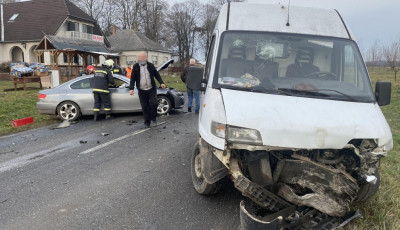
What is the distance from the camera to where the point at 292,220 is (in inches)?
112

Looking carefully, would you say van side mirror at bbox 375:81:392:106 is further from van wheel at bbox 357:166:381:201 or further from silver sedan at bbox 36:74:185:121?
silver sedan at bbox 36:74:185:121

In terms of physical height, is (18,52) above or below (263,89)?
above

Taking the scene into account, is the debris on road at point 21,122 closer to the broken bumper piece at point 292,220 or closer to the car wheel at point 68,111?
the car wheel at point 68,111

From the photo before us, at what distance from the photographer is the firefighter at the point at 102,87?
9312mm

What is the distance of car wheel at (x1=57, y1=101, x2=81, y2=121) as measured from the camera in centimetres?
963

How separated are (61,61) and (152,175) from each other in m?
36.1

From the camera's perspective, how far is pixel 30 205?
391cm

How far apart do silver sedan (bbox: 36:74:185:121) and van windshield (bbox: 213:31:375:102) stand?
6.22 m

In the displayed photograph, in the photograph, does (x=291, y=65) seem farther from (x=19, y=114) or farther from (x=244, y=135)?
(x=19, y=114)

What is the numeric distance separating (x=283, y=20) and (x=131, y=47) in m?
44.9

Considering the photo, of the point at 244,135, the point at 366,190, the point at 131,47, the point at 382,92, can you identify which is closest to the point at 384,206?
the point at 366,190

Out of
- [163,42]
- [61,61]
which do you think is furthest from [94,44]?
[163,42]

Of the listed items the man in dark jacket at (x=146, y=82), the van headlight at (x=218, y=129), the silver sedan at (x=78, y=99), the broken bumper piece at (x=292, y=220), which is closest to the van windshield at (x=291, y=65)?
the van headlight at (x=218, y=129)

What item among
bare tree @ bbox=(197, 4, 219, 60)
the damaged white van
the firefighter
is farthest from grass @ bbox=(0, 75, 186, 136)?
bare tree @ bbox=(197, 4, 219, 60)
